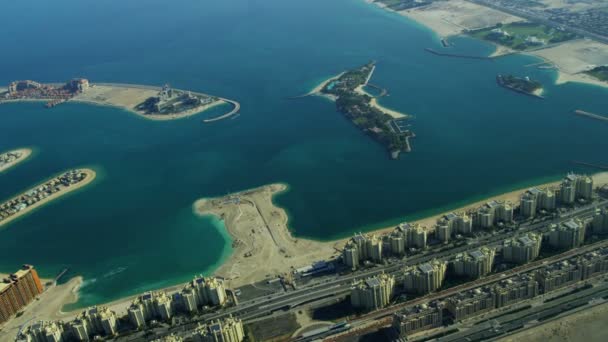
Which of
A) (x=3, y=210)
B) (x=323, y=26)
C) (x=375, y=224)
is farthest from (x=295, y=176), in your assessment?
(x=323, y=26)

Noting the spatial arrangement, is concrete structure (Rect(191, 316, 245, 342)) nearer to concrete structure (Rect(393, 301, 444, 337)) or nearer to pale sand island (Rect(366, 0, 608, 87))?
concrete structure (Rect(393, 301, 444, 337))

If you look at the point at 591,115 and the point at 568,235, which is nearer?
the point at 568,235

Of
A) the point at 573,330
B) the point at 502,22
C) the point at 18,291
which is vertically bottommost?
the point at 573,330

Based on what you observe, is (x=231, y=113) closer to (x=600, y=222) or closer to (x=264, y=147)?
(x=264, y=147)

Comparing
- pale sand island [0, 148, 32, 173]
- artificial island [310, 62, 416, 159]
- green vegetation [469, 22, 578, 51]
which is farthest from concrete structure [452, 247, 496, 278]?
green vegetation [469, 22, 578, 51]

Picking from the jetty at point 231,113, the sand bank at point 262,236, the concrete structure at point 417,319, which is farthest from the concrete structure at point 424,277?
the jetty at point 231,113

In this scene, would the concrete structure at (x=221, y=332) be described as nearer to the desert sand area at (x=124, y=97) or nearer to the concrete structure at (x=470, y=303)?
the concrete structure at (x=470, y=303)

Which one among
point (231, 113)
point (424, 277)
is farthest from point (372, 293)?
point (231, 113)
